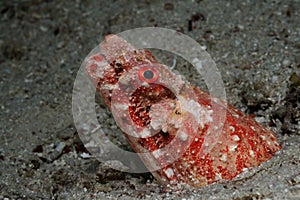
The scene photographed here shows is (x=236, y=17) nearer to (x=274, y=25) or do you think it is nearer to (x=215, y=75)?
(x=274, y=25)

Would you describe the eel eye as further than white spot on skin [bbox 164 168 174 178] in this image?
No

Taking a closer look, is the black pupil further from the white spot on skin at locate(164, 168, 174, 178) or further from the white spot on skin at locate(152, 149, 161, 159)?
the white spot on skin at locate(164, 168, 174, 178)

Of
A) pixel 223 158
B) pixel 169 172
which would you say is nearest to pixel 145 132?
pixel 169 172

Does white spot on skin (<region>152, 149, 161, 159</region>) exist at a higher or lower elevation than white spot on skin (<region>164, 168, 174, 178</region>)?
higher

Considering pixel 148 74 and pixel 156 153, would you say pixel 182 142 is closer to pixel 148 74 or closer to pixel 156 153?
pixel 156 153

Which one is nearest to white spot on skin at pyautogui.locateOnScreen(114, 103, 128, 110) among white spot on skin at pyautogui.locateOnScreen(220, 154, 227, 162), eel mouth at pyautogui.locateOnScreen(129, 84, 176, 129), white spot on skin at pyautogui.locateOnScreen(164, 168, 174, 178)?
eel mouth at pyautogui.locateOnScreen(129, 84, 176, 129)

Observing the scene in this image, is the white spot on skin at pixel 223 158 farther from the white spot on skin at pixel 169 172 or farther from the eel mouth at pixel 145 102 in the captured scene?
the eel mouth at pixel 145 102
